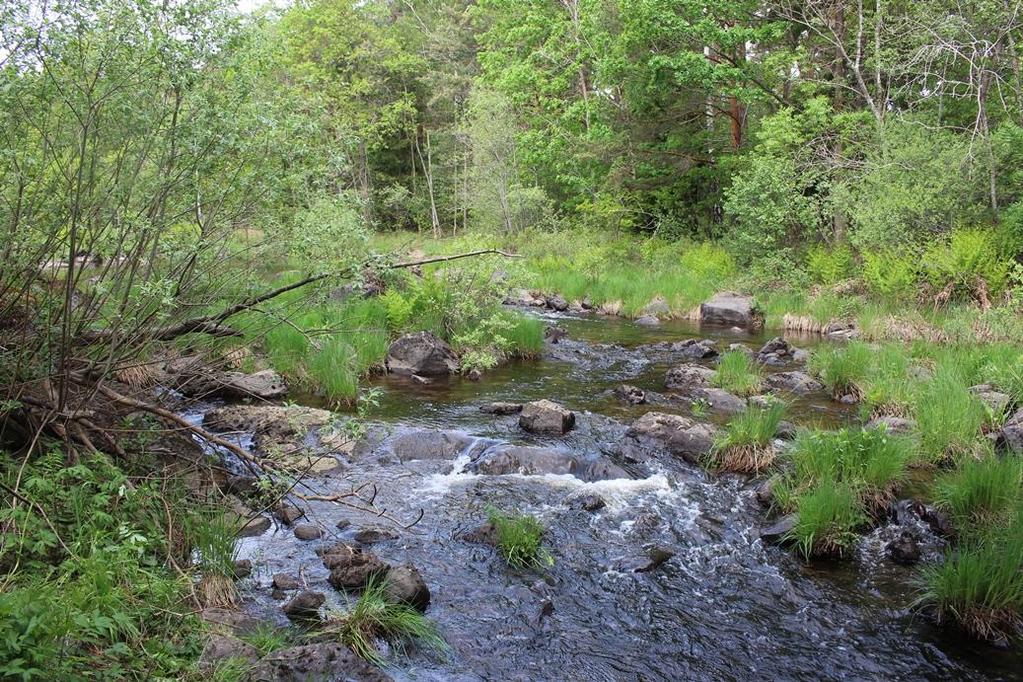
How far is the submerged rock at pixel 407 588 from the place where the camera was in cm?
538

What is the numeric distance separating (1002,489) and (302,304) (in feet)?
21.1

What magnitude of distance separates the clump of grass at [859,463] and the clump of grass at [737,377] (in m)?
3.69

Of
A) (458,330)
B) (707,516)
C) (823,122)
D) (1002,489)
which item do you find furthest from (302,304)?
Result: (823,122)

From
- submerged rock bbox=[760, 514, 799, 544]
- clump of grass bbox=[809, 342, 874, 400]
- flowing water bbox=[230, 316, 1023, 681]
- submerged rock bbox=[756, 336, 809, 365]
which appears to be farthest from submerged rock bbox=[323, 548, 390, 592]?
submerged rock bbox=[756, 336, 809, 365]

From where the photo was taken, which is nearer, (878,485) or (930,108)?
(878,485)

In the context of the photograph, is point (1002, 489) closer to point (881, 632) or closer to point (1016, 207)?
point (881, 632)

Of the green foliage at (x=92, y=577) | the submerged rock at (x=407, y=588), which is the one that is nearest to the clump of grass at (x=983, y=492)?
the submerged rock at (x=407, y=588)

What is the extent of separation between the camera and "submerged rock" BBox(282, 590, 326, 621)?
16.6ft

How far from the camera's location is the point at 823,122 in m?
19.6

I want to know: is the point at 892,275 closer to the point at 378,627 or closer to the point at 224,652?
the point at 378,627

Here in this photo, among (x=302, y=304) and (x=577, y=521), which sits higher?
(x=302, y=304)

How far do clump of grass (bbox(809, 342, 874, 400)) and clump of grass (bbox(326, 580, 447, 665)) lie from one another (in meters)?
8.17

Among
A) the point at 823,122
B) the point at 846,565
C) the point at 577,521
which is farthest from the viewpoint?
the point at 823,122

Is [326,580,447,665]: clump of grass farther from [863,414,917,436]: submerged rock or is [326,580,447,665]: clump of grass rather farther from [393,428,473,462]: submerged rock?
[863,414,917,436]: submerged rock
